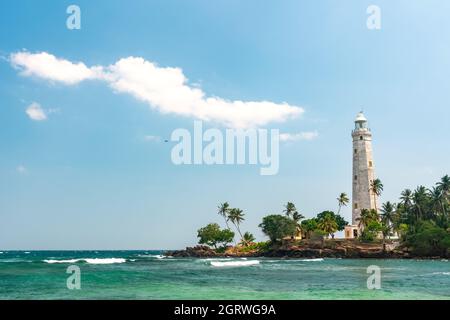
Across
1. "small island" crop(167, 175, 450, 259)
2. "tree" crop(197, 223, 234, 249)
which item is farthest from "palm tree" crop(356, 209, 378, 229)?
"tree" crop(197, 223, 234, 249)

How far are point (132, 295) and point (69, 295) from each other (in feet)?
10.6

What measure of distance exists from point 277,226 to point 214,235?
14775 millimetres

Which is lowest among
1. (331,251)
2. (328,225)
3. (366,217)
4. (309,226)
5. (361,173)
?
(331,251)

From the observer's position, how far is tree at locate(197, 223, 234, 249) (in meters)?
95.1

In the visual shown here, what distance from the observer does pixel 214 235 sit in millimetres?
95188

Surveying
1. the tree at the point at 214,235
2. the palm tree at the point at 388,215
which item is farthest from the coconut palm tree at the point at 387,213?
the tree at the point at 214,235

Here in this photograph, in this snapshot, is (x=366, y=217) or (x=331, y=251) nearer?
(x=331, y=251)

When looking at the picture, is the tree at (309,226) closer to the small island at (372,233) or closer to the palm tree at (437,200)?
the small island at (372,233)

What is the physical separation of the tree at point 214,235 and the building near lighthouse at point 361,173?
2258 cm

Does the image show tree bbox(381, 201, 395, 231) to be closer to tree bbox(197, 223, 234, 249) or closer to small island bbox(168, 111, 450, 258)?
small island bbox(168, 111, 450, 258)

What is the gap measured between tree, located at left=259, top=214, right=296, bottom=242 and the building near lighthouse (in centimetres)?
908

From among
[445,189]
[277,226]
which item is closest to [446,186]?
[445,189]

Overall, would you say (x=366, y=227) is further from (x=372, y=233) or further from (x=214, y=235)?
(x=214, y=235)

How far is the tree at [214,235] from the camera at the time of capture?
9512cm
